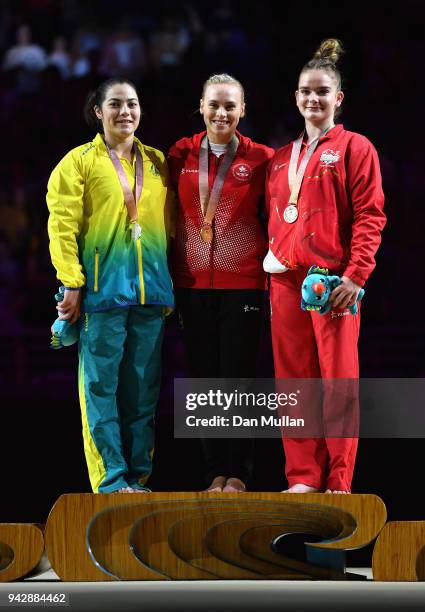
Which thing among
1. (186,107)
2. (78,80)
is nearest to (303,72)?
(186,107)

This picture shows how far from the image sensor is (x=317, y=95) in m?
3.66

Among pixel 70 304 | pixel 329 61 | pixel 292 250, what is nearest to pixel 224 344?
pixel 292 250

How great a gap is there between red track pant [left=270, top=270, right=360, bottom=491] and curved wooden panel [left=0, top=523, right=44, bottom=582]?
85cm

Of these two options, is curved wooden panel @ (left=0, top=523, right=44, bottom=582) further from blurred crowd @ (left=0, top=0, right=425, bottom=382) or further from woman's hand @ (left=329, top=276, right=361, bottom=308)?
blurred crowd @ (left=0, top=0, right=425, bottom=382)

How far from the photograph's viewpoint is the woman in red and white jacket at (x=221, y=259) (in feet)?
12.2

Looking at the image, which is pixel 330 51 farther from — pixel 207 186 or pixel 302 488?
pixel 302 488

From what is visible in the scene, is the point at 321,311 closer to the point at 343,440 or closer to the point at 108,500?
the point at 343,440

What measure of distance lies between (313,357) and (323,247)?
1.21 ft

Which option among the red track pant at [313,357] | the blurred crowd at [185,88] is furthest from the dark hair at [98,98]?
the blurred crowd at [185,88]

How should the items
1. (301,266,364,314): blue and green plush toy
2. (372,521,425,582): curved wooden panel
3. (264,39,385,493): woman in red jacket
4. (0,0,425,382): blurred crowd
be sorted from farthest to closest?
(0,0,425,382): blurred crowd < (264,39,385,493): woman in red jacket < (301,266,364,314): blue and green plush toy < (372,521,425,582): curved wooden panel

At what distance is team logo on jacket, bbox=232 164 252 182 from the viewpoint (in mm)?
3797

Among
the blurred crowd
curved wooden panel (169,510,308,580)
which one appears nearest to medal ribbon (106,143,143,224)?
curved wooden panel (169,510,308,580)

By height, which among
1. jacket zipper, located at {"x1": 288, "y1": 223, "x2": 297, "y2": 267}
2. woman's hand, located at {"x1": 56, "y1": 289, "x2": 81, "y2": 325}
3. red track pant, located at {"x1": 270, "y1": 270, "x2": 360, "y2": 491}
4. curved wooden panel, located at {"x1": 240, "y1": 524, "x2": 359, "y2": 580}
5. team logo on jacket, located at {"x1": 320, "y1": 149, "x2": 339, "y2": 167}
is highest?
team logo on jacket, located at {"x1": 320, "y1": 149, "x2": 339, "y2": 167}

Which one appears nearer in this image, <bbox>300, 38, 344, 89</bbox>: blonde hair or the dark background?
<bbox>300, 38, 344, 89</bbox>: blonde hair
